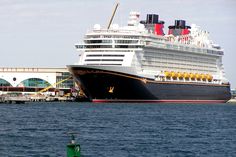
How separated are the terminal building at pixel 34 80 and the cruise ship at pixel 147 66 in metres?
27.3

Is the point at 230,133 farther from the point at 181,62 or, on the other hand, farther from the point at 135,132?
the point at 181,62

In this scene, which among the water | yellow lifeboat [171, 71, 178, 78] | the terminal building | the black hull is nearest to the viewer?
the water

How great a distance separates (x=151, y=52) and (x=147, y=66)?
14.3 feet

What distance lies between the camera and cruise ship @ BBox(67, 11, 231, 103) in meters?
132

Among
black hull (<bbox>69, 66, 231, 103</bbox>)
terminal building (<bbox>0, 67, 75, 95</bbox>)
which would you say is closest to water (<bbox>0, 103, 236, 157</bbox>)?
black hull (<bbox>69, 66, 231, 103</bbox>)

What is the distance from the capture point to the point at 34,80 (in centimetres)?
18525

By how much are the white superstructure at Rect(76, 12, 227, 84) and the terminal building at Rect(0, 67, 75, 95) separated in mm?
27366

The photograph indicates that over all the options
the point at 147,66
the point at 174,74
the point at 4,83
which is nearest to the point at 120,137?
the point at 147,66

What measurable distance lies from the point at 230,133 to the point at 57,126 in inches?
598

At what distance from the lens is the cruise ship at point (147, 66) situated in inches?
5197

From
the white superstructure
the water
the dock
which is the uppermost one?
the white superstructure

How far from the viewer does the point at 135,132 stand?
66.2 meters

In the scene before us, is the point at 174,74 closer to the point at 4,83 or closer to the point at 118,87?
the point at 118,87

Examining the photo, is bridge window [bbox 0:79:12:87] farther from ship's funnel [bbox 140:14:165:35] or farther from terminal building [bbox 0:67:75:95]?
ship's funnel [bbox 140:14:165:35]
